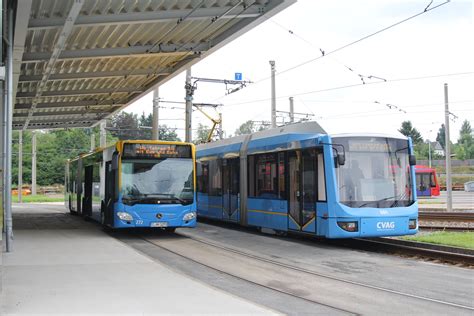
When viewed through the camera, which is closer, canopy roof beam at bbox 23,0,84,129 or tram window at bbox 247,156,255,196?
canopy roof beam at bbox 23,0,84,129

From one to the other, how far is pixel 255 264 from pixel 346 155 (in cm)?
380

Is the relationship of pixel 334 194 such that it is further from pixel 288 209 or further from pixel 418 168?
pixel 418 168

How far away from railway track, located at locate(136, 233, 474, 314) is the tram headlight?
201 cm

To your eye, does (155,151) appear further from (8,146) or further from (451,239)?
(451,239)

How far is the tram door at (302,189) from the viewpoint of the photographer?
13.9m

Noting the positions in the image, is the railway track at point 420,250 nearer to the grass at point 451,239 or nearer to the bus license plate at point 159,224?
the grass at point 451,239

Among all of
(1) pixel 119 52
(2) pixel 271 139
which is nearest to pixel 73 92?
(1) pixel 119 52

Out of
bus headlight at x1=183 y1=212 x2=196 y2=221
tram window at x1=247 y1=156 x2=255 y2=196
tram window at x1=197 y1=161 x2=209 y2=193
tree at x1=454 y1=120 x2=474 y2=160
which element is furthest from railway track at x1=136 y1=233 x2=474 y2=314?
tree at x1=454 y1=120 x2=474 y2=160

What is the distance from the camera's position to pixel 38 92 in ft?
79.6

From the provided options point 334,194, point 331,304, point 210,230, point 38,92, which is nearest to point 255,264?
point 334,194

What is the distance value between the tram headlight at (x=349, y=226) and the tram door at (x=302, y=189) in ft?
2.99

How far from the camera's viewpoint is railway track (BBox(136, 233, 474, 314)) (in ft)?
26.5

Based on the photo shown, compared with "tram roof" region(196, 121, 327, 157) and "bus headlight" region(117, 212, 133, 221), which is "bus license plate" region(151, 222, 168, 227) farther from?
"tram roof" region(196, 121, 327, 157)

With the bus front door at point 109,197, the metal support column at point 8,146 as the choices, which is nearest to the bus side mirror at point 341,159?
the bus front door at point 109,197
